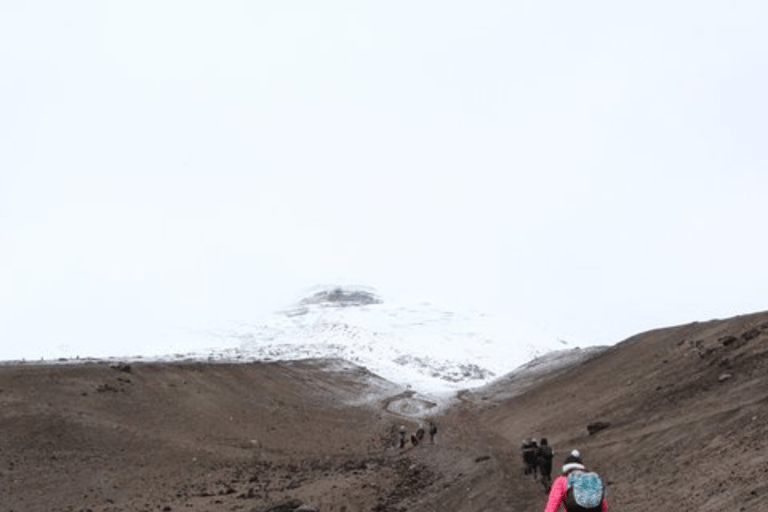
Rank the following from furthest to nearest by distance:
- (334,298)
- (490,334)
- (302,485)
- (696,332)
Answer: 1. (334,298)
2. (490,334)
3. (696,332)
4. (302,485)

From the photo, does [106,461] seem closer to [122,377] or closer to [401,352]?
[122,377]

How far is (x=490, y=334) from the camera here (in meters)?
113

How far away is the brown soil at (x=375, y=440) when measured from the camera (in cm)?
1912

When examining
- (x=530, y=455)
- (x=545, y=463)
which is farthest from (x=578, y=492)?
(x=530, y=455)

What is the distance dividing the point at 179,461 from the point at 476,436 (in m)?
16.9

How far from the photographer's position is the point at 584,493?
7992 mm

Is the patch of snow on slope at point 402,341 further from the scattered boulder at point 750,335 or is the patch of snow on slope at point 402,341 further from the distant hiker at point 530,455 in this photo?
the distant hiker at point 530,455

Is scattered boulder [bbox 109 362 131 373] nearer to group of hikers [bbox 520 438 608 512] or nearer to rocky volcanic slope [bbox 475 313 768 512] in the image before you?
rocky volcanic slope [bbox 475 313 768 512]

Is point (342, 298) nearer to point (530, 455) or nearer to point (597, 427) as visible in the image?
point (597, 427)

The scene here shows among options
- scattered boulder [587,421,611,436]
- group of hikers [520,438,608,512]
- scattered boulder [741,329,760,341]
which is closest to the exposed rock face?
scattered boulder [741,329,760,341]

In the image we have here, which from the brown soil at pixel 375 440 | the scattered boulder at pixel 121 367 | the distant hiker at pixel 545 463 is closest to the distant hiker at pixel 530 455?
the brown soil at pixel 375 440

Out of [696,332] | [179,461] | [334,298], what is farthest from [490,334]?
[179,461]

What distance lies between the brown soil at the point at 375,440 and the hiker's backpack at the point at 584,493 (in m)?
6.18

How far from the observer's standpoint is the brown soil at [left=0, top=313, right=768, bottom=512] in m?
19.1
